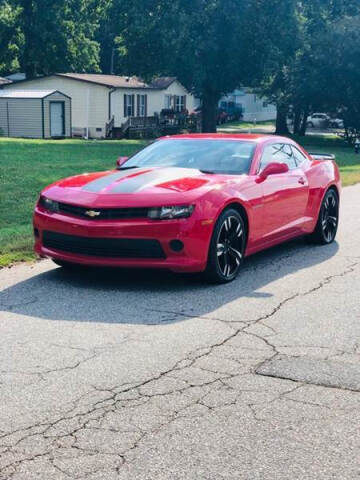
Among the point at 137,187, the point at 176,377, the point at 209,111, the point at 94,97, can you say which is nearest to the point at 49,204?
the point at 137,187

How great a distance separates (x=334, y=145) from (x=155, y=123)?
12.6 m

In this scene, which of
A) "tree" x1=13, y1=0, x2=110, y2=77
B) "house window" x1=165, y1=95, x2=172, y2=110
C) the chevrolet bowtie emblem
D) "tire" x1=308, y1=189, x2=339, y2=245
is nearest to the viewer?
the chevrolet bowtie emblem

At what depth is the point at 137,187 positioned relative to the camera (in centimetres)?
727

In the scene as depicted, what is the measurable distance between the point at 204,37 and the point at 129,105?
13.5m

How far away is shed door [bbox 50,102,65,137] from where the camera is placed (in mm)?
43844

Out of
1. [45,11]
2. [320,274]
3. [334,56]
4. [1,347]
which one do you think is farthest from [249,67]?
[1,347]

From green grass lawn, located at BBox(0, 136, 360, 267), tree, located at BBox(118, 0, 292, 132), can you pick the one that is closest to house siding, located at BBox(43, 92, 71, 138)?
tree, located at BBox(118, 0, 292, 132)

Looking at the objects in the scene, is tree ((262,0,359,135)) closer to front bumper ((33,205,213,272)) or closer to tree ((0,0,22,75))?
tree ((0,0,22,75))

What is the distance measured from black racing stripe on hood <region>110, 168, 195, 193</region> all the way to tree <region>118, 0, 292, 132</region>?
30074mm

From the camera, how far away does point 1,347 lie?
5.32 m

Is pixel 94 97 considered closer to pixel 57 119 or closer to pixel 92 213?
pixel 57 119

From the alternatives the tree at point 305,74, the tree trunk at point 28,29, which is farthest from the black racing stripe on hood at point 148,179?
the tree trunk at point 28,29

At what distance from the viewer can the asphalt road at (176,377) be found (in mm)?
3700

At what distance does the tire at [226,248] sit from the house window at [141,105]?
148ft
